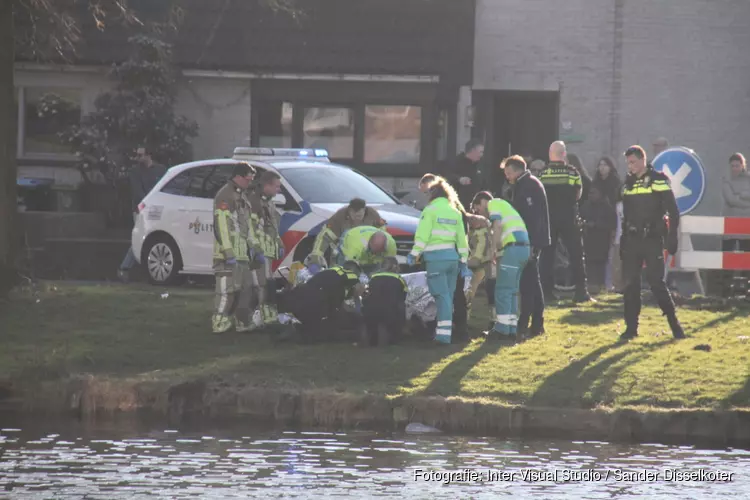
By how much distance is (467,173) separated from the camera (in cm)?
2095

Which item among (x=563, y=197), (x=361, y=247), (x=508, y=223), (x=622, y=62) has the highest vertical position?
(x=622, y=62)

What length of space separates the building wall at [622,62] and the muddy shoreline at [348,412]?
1559 cm

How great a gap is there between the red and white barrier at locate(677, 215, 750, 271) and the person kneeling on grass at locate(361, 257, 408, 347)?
550cm

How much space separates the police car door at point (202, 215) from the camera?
19891 mm

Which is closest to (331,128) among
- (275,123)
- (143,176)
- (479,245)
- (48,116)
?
(275,123)

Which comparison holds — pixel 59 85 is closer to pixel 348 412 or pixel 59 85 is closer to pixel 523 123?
pixel 523 123

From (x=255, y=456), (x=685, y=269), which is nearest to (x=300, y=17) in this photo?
(x=685, y=269)

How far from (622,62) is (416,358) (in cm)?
1445

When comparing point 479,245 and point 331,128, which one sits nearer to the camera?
point 479,245

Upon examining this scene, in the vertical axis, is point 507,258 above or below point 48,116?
below

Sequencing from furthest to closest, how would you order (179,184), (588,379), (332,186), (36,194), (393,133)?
(393,133) < (36,194) < (179,184) < (332,186) < (588,379)

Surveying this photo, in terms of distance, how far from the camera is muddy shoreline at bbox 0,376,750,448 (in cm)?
1191

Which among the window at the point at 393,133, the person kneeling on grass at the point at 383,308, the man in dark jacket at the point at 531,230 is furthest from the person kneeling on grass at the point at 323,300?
the window at the point at 393,133

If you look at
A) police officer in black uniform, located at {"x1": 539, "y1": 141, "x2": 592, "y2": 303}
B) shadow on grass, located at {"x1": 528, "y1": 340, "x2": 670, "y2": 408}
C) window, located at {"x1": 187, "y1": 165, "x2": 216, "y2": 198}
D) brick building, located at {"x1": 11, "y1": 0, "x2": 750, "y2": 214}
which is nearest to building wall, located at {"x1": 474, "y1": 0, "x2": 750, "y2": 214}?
brick building, located at {"x1": 11, "y1": 0, "x2": 750, "y2": 214}
